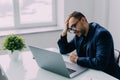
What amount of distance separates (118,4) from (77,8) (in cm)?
65

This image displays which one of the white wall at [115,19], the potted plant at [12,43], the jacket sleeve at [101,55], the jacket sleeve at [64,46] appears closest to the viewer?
the jacket sleeve at [101,55]

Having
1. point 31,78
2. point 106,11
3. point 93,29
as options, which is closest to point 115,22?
point 106,11

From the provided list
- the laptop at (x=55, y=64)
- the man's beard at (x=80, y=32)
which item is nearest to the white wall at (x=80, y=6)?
the man's beard at (x=80, y=32)

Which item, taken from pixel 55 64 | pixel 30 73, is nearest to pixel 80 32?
pixel 55 64

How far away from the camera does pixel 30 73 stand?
170 cm

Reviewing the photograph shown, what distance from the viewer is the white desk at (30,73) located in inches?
63.3

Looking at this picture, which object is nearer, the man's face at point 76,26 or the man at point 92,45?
the man at point 92,45

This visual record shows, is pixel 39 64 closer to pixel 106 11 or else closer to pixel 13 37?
pixel 13 37

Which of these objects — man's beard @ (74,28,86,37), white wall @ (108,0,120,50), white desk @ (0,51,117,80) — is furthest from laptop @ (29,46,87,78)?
white wall @ (108,0,120,50)

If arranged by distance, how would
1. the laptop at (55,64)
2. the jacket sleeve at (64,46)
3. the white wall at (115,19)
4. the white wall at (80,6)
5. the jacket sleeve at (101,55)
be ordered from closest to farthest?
1. the laptop at (55,64)
2. the jacket sleeve at (101,55)
3. the jacket sleeve at (64,46)
4. the white wall at (115,19)
5. the white wall at (80,6)

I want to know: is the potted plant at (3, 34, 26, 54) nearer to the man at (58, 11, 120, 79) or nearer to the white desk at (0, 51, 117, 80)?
the white desk at (0, 51, 117, 80)

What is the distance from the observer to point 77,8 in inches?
139

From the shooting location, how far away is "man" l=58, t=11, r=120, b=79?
177cm

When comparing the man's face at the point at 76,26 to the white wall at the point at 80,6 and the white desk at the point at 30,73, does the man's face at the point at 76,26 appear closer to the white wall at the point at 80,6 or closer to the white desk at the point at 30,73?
the white desk at the point at 30,73
